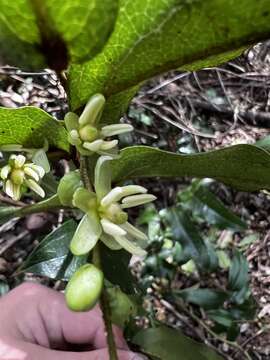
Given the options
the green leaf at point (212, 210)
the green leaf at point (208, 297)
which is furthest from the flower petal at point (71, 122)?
the green leaf at point (208, 297)

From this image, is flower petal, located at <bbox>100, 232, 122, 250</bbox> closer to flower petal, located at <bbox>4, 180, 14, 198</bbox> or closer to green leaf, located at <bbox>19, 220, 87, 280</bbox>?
flower petal, located at <bbox>4, 180, 14, 198</bbox>

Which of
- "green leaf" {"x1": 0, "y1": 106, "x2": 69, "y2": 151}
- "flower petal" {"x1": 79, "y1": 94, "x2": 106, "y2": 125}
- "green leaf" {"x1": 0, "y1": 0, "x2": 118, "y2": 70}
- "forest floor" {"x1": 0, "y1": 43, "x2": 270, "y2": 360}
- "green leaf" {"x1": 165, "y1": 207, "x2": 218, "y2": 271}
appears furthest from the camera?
"forest floor" {"x1": 0, "y1": 43, "x2": 270, "y2": 360}

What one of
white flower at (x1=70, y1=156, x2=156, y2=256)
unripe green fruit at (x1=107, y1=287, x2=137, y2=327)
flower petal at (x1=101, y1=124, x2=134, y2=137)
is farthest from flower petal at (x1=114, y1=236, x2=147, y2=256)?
unripe green fruit at (x1=107, y1=287, x2=137, y2=327)

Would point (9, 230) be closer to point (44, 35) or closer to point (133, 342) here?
point (133, 342)

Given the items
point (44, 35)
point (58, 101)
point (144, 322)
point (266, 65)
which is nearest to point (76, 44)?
point (44, 35)

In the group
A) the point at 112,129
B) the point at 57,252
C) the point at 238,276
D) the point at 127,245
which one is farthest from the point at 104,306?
the point at 238,276

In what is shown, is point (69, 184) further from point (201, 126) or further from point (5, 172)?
point (201, 126)

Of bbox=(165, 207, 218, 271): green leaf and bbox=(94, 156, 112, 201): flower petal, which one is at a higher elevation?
bbox=(94, 156, 112, 201): flower petal

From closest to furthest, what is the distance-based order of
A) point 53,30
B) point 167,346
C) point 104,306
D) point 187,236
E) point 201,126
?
point 53,30, point 104,306, point 167,346, point 187,236, point 201,126
